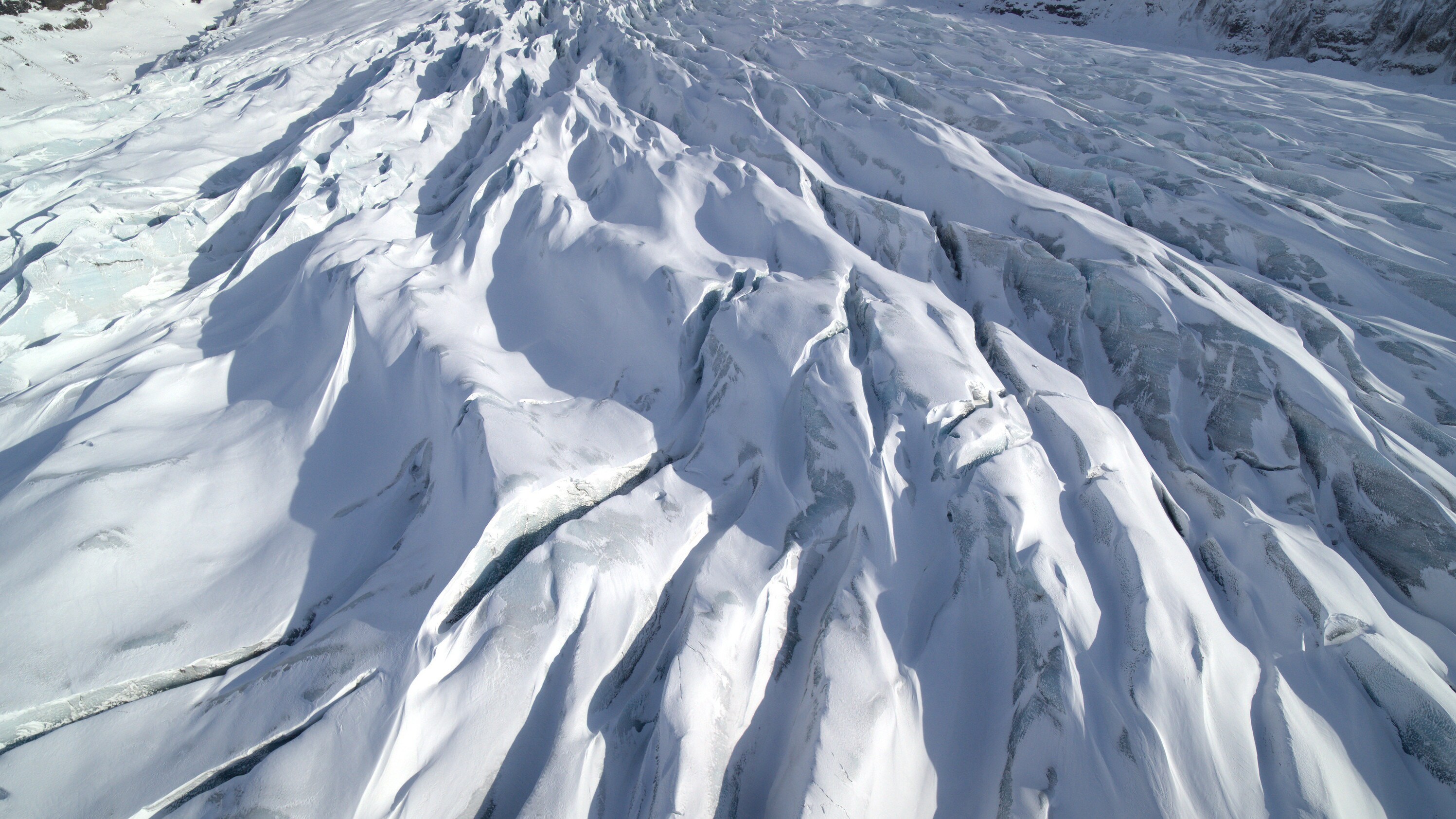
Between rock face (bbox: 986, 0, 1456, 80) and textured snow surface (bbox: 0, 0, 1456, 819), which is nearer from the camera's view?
textured snow surface (bbox: 0, 0, 1456, 819)

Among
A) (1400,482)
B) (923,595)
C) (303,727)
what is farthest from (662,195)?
(1400,482)

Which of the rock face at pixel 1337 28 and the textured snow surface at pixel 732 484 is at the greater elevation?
the rock face at pixel 1337 28

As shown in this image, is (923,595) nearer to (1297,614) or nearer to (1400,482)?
(1297,614)

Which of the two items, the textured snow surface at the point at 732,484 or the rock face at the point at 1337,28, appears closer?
the textured snow surface at the point at 732,484

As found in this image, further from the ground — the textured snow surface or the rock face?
the rock face
